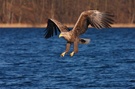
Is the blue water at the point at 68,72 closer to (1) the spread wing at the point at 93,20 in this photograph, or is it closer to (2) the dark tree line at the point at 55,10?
(1) the spread wing at the point at 93,20

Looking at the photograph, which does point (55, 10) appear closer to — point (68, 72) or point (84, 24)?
point (68, 72)

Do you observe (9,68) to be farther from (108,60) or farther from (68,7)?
(68,7)

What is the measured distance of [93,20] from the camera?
65.3 ft

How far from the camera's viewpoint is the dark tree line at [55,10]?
14512 centimetres

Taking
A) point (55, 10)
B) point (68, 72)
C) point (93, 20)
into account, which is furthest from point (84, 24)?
point (55, 10)

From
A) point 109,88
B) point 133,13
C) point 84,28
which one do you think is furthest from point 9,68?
point 133,13

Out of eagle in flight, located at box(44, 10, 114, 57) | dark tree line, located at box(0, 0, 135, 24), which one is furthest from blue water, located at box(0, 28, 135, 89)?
dark tree line, located at box(0, 0, 135, 24)

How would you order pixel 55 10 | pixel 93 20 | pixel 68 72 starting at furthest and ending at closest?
1. pixel 55 10
2. pixel 68 72
3. pixel 93 20

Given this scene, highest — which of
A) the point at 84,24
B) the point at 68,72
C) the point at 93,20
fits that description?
the point at 93,20

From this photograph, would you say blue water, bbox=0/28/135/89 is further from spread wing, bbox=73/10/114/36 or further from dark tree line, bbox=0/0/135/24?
dark tree line, bbox=0/0/135/24

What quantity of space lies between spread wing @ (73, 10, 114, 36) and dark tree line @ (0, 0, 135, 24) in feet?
400

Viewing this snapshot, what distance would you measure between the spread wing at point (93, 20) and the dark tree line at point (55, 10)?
12190cm

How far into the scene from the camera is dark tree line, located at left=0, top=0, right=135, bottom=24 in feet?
476

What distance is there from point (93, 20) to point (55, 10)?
132m
